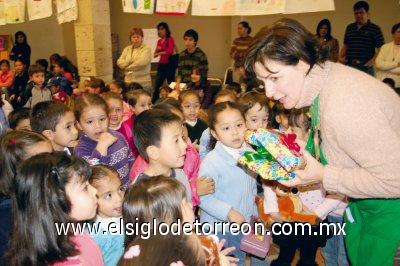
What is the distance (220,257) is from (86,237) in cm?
63

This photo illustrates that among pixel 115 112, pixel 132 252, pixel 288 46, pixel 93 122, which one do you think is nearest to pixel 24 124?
pixel 93 122

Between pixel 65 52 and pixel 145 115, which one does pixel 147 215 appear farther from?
pixel 65 52

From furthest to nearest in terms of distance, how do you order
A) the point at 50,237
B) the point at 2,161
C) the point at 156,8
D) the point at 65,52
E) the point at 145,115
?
the point at 65,52
the point at 156,8
the point at 145,115
the point at 2,161
the point at 50,237

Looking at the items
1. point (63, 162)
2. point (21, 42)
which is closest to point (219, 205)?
point (63, 162)

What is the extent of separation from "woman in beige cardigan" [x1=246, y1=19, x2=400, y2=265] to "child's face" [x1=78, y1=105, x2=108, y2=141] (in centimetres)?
174

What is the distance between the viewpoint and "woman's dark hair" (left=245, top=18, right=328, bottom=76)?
1646mm

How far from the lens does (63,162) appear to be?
1.72 metres

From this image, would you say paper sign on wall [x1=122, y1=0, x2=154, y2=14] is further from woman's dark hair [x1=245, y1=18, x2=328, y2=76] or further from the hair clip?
the hair clip

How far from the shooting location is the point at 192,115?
4.07 m

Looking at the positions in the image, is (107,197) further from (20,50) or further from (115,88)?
(20,50)

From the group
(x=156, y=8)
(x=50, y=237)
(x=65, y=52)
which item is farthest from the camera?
(x=65, y=52)

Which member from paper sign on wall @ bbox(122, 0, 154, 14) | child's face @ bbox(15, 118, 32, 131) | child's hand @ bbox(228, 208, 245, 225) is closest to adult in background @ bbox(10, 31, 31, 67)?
paper sign on wall @ bbox(122, 0, 154, 14)

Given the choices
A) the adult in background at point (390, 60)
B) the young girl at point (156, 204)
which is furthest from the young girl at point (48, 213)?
the adult in background at point (390, 60)

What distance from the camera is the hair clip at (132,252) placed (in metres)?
1.47
